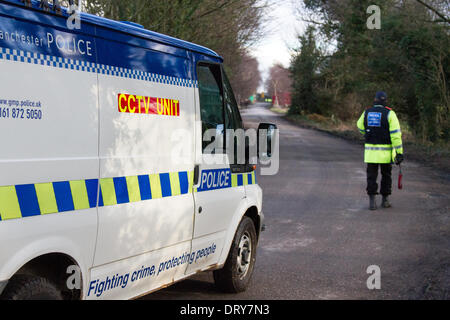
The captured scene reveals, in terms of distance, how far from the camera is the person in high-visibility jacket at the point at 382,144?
35.4 ft

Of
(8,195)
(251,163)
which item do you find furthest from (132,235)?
(251,163)

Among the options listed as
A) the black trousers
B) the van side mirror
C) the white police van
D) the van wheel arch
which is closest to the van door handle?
the white police van

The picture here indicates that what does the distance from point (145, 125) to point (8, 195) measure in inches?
52.4

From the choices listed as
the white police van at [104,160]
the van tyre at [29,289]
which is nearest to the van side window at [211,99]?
the white police van at [104,160]

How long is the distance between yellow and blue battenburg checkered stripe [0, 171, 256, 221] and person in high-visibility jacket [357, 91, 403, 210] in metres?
6.57

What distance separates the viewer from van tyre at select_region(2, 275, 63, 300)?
335cm

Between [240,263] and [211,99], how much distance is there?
1.51 metres

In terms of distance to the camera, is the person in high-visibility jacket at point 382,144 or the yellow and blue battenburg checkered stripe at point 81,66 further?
the person in high-visibility jacket at point 382,144

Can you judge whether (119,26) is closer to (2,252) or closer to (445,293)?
(2,252)

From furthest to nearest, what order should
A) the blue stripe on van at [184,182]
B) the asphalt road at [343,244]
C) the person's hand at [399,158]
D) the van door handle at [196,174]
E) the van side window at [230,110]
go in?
the person's hand at [399,158]
the asphalt road at [343,244]
the van side window at [230,110]
the van door handle at [196,174]
the blue stripe on van at [184,182]

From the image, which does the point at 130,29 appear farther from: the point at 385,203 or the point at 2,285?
the point at 385,203

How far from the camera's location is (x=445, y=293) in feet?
18.7

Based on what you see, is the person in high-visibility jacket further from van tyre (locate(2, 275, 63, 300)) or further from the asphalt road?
van tyre (locate(2, 275, 63, 300))

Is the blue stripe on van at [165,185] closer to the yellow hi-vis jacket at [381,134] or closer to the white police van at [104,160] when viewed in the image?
the white police van at [104,160]
